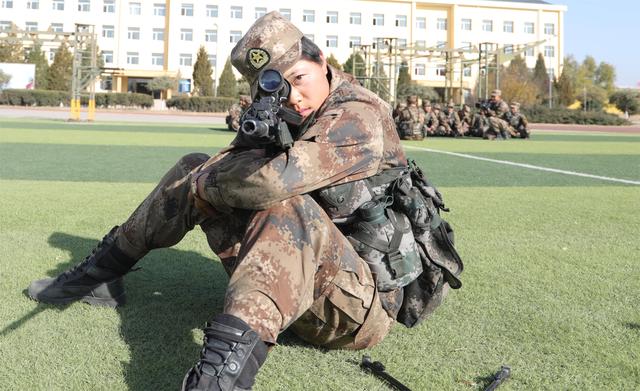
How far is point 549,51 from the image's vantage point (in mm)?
75312

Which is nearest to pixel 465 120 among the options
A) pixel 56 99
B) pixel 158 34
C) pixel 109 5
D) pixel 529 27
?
pixel 56 99

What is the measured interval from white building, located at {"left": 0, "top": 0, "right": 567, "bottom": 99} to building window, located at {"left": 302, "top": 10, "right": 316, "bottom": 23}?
3.8 inches

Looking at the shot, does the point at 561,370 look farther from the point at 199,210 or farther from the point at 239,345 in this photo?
the point at 199,210

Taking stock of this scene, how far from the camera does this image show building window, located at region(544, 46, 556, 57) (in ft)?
246

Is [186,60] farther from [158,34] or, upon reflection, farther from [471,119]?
[471,119]

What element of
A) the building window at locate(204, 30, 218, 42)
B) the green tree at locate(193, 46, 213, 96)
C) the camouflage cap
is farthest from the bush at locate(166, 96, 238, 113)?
the camouflage cap

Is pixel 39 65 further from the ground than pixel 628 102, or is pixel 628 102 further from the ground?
pixel 39 65

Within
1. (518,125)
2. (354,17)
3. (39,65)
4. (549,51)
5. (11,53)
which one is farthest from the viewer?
(549,51)

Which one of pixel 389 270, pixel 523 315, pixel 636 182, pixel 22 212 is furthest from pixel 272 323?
pixel 636 182

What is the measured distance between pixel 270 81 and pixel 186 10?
217 feet

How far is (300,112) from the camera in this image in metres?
2.25

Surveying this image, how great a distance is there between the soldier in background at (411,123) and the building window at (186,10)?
49.5 meters

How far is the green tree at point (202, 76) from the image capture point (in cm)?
5809

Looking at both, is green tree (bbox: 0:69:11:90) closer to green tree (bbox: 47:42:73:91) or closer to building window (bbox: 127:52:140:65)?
green tree (bbox: 47:42:73:91)
